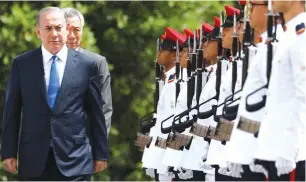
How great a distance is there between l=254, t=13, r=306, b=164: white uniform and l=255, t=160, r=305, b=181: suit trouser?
0.13 meters

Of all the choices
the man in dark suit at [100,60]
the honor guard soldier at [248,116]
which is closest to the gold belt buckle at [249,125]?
the honor guard soldier at [248,116]

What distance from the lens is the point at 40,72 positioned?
13.2 meters

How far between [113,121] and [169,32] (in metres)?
8.39

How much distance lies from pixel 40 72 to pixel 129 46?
473 inches

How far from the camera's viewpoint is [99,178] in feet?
80.3

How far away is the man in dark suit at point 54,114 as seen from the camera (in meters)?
13.1

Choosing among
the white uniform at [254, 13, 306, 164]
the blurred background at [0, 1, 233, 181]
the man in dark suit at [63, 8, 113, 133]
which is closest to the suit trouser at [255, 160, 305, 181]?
the white uniform at [254, 13, 306, 164]

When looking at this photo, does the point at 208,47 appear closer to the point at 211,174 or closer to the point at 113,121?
the point at 211,174

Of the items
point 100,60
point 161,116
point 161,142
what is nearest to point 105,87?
point 100,60

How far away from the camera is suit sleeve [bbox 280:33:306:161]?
36.7 ft

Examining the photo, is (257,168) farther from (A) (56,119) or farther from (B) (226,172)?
(A) (56,119)

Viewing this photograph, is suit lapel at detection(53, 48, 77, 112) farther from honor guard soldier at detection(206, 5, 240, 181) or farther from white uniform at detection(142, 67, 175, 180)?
white uniform at detection(142, 67, 175, 180)

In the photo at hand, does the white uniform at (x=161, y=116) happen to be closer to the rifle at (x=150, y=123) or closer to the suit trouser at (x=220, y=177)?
the rifle at (x=150, y=123)

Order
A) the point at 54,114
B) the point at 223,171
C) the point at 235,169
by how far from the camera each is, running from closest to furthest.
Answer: the point at 235,169
the point at 223,171
the point at 54,114
